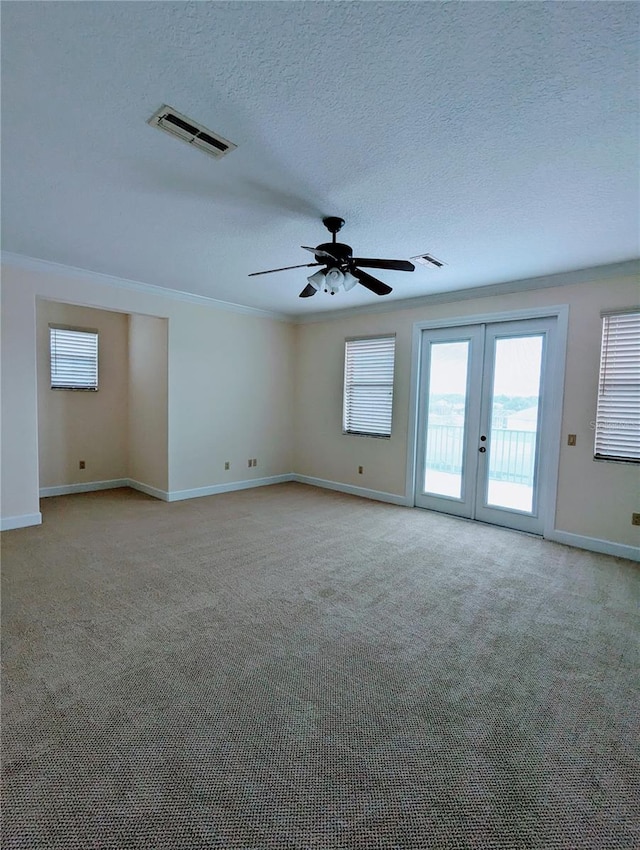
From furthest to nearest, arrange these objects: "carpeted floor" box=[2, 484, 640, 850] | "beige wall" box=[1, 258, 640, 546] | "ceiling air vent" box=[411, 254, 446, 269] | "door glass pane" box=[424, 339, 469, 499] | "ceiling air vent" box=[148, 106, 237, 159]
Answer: "door glass pane" box=[424, 339, 469, 499] < "beige wall" box=[1, 258, 640, 546] < "ceiling air vent" box=[411, 254, 446, 269] < "ceiling air vent" box=[148, 106, 237, 159] < "carpeted floor" box=[2, 484, 640, 850]

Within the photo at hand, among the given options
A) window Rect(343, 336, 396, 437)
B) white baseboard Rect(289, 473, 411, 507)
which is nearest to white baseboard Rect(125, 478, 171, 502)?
white baseboard Rect(289, 473, 411, 507)

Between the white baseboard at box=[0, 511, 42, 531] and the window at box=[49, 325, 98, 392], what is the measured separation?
2.01m

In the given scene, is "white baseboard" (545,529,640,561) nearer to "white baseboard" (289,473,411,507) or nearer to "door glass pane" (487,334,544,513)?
Result: "door glass pane" (487,334,544,513)

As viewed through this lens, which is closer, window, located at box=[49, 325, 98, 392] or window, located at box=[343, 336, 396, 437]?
window, located at box=[49, 325, 98, 392]

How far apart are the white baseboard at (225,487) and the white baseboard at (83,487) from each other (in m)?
1.30

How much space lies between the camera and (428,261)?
3.88 m

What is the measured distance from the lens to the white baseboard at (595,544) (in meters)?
3.86

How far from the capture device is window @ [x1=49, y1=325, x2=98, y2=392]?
5.61m

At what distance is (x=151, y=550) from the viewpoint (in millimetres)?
3850

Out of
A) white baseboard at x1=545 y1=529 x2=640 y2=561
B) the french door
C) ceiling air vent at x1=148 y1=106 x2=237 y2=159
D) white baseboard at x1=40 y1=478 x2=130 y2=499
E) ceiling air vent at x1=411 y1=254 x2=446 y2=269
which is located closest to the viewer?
ceiling air vent at x1=148 y1=106 x2=237 y2=159

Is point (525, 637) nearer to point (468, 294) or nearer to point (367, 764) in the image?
point (367, 764)

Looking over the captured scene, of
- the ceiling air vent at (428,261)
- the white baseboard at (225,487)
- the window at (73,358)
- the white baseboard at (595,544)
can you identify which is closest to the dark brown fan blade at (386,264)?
the ceiling air vent at (428,261)

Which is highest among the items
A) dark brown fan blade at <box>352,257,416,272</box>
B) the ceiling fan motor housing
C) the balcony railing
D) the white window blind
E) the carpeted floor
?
the ceiling fan motor housing

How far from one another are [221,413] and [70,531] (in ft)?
8.20
